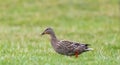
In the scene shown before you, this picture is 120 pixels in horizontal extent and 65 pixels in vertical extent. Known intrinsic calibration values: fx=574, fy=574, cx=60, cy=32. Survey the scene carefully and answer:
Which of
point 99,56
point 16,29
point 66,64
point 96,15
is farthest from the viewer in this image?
point 96,15

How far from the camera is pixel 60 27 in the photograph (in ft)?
80.7

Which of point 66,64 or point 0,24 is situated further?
point 0,24

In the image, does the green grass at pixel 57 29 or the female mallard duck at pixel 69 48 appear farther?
the female mallard duck at pixel 69 48

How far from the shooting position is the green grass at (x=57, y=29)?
12.6m

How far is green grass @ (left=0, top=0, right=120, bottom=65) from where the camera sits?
1256 cm

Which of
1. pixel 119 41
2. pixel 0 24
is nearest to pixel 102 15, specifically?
pixel 0 24

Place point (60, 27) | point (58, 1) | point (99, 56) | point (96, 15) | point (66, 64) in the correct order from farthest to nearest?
point (58, 1) < point (96, 15) < point (60, 27) < point (99, 56) < point (66, 64)

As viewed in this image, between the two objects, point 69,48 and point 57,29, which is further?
point 57,29

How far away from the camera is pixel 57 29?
926 inches

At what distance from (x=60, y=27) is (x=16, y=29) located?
2.49 m

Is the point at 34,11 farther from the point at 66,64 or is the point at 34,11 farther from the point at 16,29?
the point at 66,64

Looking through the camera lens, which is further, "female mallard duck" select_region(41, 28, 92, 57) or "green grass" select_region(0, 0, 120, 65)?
"female mallard duck" select_region(41, 28, 92, 57)

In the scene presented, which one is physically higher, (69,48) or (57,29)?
(69,48)

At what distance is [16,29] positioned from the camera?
74.9 ft
